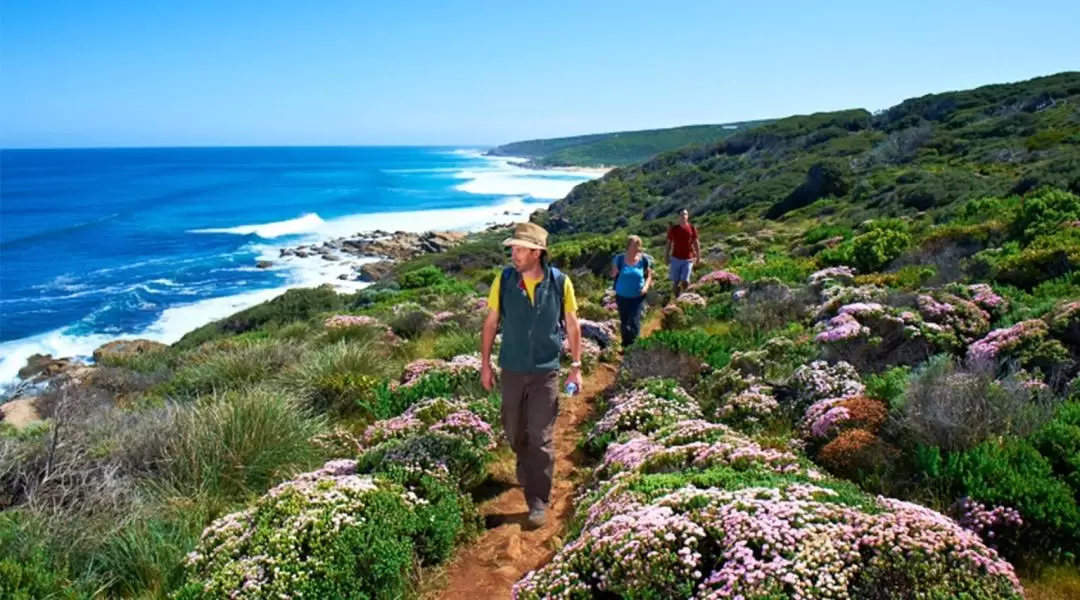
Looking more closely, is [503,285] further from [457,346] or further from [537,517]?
[457,346]

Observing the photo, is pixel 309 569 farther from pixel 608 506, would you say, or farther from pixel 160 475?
pixel 160 475

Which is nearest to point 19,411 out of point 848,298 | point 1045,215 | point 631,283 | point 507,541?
point 631,283

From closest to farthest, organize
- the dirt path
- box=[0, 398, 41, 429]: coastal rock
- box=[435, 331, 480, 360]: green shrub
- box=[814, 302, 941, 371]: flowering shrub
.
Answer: the dirt path < box=[814, 302, 941, 371]: flowering shrub < box=[435, 331, 480, 360]: green shrub < box=[0, 398, 41, 429]: coastal rock

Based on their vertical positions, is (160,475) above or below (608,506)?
below

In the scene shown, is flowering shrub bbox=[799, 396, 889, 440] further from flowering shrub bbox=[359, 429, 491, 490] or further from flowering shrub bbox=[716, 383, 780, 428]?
flowering shrub bbox=[359, 429, 491, 490]

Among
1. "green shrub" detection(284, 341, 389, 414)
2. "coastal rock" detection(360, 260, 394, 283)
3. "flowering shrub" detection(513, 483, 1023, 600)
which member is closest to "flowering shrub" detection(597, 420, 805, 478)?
"flowering shrub" detection(513, 483, 1023, 600)

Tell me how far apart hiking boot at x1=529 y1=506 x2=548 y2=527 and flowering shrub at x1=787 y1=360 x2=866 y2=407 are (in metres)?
2.77

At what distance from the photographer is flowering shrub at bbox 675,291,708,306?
40.0 ft

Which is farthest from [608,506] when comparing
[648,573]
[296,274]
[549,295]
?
[296,274]

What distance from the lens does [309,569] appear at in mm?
4137

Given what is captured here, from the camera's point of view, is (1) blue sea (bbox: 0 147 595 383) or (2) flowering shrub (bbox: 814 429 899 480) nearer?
(2) flowering shrub (bbox: 814 429 899 480)

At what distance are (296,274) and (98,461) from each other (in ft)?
141

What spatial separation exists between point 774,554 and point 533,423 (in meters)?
2.28

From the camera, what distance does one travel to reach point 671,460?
16.8ft
